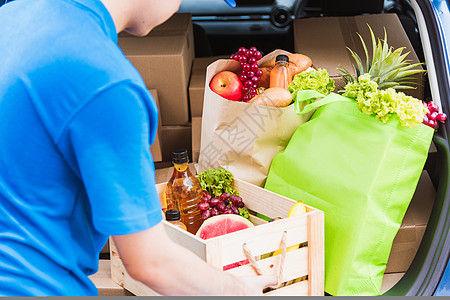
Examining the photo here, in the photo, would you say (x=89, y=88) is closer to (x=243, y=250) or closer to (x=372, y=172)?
(x=243, y=250)

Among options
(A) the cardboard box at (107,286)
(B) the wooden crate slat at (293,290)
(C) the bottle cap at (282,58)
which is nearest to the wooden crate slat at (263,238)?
(B) the wooden crate slat at (293,290)

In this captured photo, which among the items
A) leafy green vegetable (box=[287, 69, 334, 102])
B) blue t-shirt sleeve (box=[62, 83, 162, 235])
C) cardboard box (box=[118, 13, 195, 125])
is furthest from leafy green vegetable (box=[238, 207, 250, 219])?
blue t-shirt sleeve (box=[62, 83, 162, 235])

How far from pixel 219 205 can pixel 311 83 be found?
439 millimetres

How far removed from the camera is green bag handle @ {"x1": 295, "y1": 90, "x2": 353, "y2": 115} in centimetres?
135

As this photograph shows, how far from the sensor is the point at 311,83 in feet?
4.83

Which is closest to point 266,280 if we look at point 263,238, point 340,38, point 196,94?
point 263,238

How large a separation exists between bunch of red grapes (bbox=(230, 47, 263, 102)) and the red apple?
0.02 meters

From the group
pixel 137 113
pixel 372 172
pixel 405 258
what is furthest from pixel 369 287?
pixel 137 113

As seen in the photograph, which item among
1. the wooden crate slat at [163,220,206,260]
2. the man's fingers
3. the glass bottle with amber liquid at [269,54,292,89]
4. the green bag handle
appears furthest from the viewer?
the glass bottle with amber liquid at [269,54,292,89]

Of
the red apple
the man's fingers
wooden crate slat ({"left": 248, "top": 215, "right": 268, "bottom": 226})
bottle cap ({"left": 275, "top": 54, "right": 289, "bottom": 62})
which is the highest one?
bottle cap ({"left": 275, "top": 54, "right": 289, "bottom": 62})

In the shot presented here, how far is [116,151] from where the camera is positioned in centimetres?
61

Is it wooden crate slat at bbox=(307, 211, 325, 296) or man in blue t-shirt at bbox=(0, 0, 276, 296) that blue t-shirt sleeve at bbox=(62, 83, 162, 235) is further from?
wooden crate slat at bbox=(307, 211, 325, 296)

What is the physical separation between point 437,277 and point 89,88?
3.28 ft

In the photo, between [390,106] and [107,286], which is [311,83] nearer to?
[390,106]
